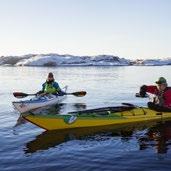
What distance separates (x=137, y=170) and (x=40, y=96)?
42.6 ft

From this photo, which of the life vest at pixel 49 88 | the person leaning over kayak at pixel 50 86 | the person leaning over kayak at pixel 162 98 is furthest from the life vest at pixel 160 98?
the life vest at pixel 49 88

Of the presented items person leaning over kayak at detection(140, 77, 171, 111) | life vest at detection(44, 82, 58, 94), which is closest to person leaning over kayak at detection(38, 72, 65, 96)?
life vest at detection(44, 82, 58, 94)

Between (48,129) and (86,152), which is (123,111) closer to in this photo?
(48,129)

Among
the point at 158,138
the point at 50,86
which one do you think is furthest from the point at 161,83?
the point at 50,86

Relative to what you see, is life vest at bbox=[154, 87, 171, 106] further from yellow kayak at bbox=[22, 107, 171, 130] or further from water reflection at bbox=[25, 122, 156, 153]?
water reflection at bbox=[25, 122, 156, 153]

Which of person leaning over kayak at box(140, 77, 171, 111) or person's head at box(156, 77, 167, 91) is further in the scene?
person leaning over kayak at box(140, 77, 171, 111)

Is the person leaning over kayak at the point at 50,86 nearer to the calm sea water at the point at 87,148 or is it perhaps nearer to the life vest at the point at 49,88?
the life vest at the point at 49,88

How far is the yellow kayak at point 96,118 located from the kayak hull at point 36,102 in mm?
4530

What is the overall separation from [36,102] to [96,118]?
633 cm

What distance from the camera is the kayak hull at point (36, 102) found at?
2106 centimetres

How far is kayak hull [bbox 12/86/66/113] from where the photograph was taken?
69.1 ft

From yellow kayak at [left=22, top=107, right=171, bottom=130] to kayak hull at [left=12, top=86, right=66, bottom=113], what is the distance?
4530 millimetres

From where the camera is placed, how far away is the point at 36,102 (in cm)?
2247

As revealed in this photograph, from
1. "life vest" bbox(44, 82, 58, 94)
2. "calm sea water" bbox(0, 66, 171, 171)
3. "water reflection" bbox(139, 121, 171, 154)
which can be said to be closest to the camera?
"calm sea water" bbox(0, 66, 171, 171)
